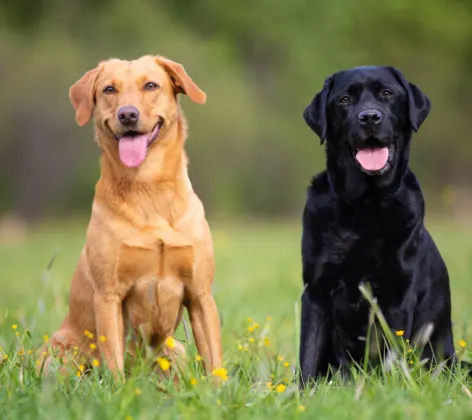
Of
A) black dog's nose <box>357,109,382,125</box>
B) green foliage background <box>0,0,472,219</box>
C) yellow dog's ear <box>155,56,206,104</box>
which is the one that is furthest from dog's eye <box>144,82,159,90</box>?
green foliage background <box>0,0,472,219</box>

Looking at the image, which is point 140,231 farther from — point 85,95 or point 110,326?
point 85,95

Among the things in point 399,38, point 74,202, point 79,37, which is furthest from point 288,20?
point 74,202

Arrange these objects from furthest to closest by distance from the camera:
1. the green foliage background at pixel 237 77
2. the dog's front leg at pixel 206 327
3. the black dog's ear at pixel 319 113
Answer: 1. the green foliage background at pixel 237 77
2. the black dog's ear at pixel 319 113
3. the dog's front leg at pixel 206 327

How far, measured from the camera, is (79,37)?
26.0 m

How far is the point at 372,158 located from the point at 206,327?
112 centimetres

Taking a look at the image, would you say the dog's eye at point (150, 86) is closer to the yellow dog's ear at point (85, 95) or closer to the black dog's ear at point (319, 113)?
the yellow dog's ear at point (85, 95)

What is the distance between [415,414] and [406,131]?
5.72ft

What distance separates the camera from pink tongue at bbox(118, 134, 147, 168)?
391cm

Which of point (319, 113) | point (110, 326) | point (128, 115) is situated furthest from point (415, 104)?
point (110, 326)

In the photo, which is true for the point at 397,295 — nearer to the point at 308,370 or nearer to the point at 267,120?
the point at 308,370

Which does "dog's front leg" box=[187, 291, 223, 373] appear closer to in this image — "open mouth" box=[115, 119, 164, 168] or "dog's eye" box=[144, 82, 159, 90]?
"open mouth" box=[115, 119, 164, 168]

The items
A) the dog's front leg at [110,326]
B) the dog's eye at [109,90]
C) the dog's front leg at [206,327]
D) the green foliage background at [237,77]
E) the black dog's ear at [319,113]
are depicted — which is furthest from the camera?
the green foliage background at [237,77]

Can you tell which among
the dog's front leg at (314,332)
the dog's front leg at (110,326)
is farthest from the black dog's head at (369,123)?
the dog's front leg at (110,326)

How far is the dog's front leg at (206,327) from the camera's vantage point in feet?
12.7
